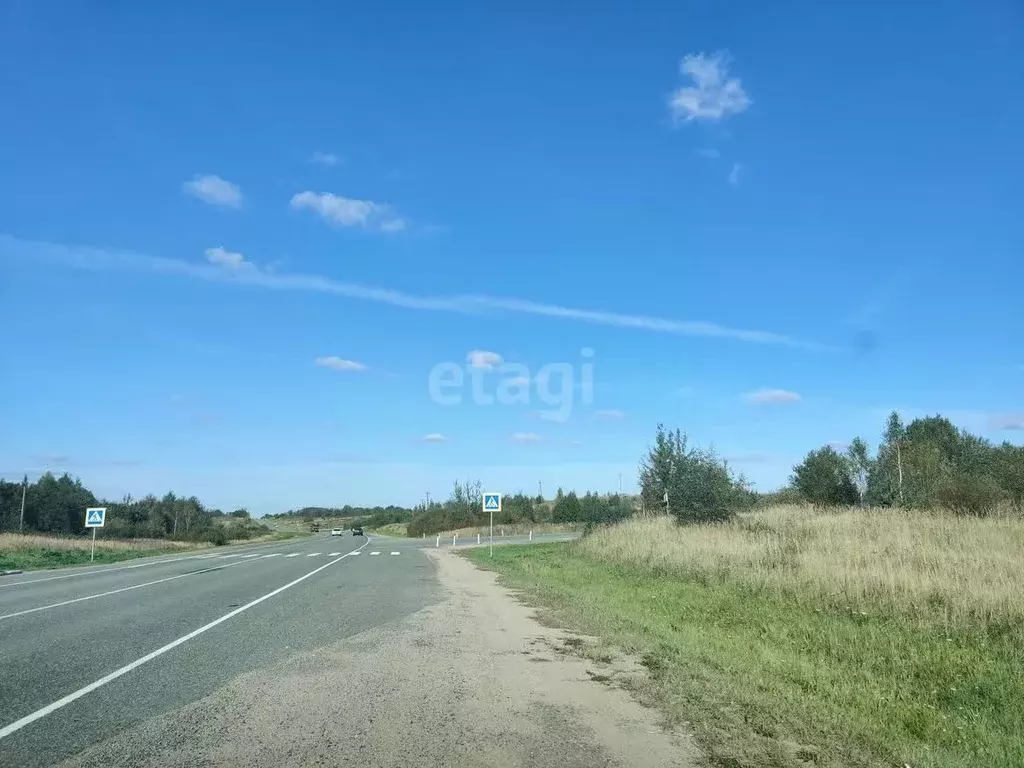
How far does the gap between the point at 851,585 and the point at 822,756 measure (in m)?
9.40

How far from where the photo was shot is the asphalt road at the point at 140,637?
22.4 ft

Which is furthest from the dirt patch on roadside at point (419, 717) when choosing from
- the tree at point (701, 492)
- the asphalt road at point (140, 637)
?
the tree at point (701, 492)

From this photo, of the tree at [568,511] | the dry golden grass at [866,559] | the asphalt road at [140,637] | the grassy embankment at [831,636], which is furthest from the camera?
the tree at [568,511]

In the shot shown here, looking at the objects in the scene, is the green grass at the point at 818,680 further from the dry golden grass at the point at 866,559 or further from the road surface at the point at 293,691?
the road surface at the point at 293,691

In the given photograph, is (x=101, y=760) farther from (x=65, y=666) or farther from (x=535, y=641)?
(x=535, y=641)

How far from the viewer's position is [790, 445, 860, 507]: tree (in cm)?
4762

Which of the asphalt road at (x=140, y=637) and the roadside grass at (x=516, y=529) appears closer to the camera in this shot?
the asphalt road at (x=140, y=637)

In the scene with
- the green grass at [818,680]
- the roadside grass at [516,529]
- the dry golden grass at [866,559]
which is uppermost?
the dry golden grass at [866,559]

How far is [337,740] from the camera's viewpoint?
614 cm

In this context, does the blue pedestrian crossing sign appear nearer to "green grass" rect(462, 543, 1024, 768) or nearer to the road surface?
the road surface

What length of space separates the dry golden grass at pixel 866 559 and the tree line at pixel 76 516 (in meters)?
77.0

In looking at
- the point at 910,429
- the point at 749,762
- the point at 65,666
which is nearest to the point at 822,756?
the point at 749,762

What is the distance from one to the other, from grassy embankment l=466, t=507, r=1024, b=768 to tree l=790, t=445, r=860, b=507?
26.4 metres

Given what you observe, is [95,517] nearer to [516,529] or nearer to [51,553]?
[51,553]
